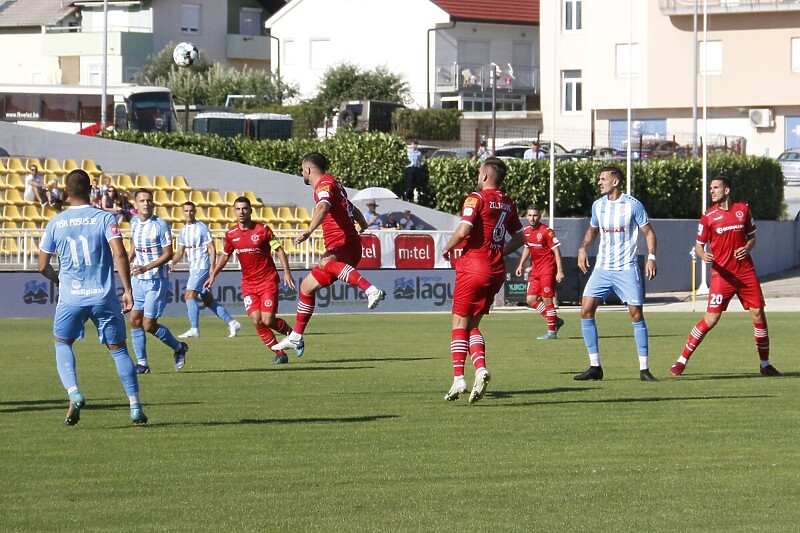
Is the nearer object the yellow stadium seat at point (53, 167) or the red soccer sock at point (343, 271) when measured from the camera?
the red soccer sock at point (343, 271)

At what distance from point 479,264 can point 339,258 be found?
10.9ft

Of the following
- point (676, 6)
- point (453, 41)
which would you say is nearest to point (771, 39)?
point (676, 6)

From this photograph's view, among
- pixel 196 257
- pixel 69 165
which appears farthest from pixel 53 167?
pixel 196 257

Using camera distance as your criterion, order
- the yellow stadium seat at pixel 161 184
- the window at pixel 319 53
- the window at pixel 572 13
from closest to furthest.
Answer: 1. the yellow stadium seat at pixel 161 184
2. the window at pixel 572 13
3. the window at pixel 319 53

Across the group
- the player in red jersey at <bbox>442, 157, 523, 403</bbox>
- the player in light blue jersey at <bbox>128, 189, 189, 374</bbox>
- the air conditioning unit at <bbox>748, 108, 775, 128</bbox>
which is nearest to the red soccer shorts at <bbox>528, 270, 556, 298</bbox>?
the player in light blue jersey at <bbox>128, 189, 189, 374</bbox>

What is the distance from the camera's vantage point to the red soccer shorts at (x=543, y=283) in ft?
71.9

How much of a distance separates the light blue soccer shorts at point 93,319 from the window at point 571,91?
189 feet

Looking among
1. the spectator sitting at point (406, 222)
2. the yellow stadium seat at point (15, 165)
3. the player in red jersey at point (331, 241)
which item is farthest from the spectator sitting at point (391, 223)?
the player in red jersey at point (331, 241)

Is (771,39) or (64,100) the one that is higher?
(771,39)

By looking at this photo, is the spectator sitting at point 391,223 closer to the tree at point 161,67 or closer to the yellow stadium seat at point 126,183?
the yellow stadium seat at point 126,183

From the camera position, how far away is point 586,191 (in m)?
39.5

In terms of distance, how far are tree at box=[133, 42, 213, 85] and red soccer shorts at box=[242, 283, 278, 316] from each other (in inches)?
2187

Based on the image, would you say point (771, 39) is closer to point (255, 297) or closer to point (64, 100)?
point (64, 100)

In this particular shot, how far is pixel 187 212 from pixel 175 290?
8796 mm
